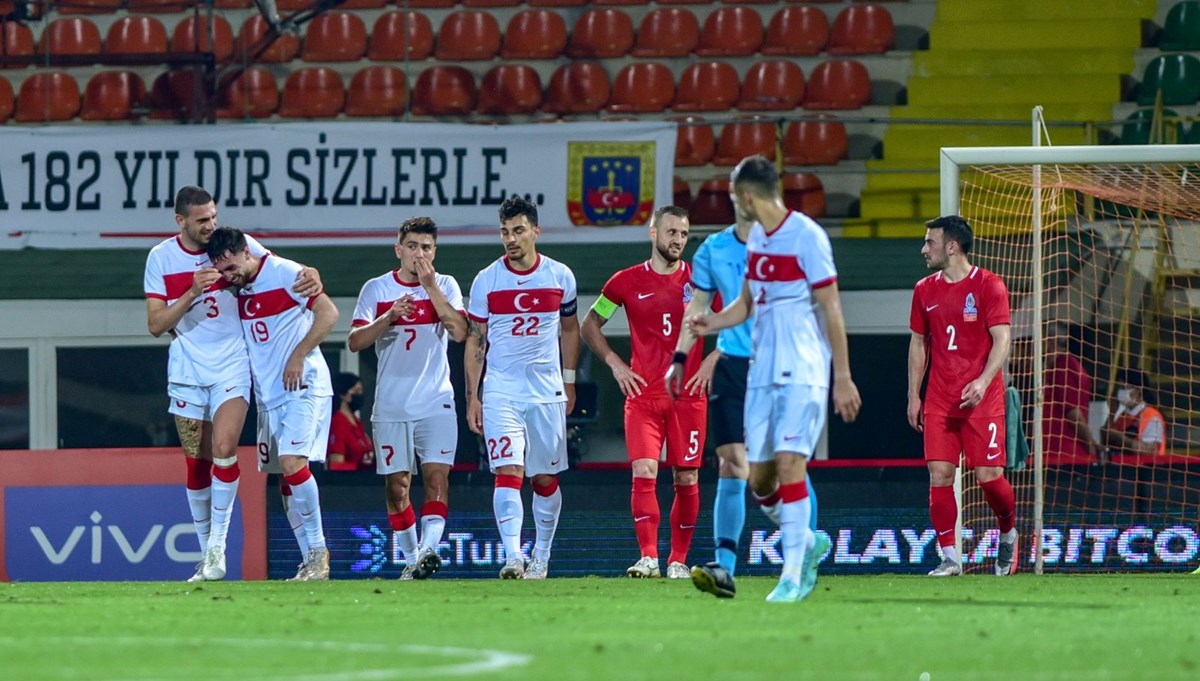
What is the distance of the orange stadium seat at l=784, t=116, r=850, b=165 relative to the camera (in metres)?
18.8

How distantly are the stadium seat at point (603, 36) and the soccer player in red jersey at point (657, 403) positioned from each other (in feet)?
31.9

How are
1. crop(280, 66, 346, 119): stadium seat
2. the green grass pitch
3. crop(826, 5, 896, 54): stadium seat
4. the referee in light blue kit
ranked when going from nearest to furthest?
the green grass pitch
the referee in light blue kit
crop(280, 66, 346, 119): stadium seat
crop(826, 5, 896, 54): stadium seat

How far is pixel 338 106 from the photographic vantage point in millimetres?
19719

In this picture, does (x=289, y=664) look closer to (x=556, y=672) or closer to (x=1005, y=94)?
(x=556, y=672)

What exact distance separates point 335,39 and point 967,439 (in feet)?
38.0

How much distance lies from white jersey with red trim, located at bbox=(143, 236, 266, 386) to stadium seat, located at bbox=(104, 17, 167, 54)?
1018 centimetres

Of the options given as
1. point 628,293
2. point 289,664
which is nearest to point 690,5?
point 628,293

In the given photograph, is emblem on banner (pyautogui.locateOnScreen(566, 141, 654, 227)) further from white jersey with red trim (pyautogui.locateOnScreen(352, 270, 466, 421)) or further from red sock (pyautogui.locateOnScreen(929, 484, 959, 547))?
red sock (pyautogui.locateOnScreen(929, 484, 959, 547))

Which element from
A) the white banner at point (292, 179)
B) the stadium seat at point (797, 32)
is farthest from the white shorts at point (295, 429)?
the stadium seat at point (797, 32)

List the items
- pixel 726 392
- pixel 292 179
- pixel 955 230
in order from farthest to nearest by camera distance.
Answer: pixel 292 179
pixel 955 230
pixel 726 392

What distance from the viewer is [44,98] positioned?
1962 centimetres

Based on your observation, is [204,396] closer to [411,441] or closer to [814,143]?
[411,441]

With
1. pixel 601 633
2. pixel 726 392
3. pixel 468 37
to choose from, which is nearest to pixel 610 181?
pixel 468 37

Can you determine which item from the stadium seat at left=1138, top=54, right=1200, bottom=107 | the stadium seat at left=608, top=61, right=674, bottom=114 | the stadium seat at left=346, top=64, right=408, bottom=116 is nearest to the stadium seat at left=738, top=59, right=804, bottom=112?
the stadium seat at left=608, top=61, right=674, bottom=114
